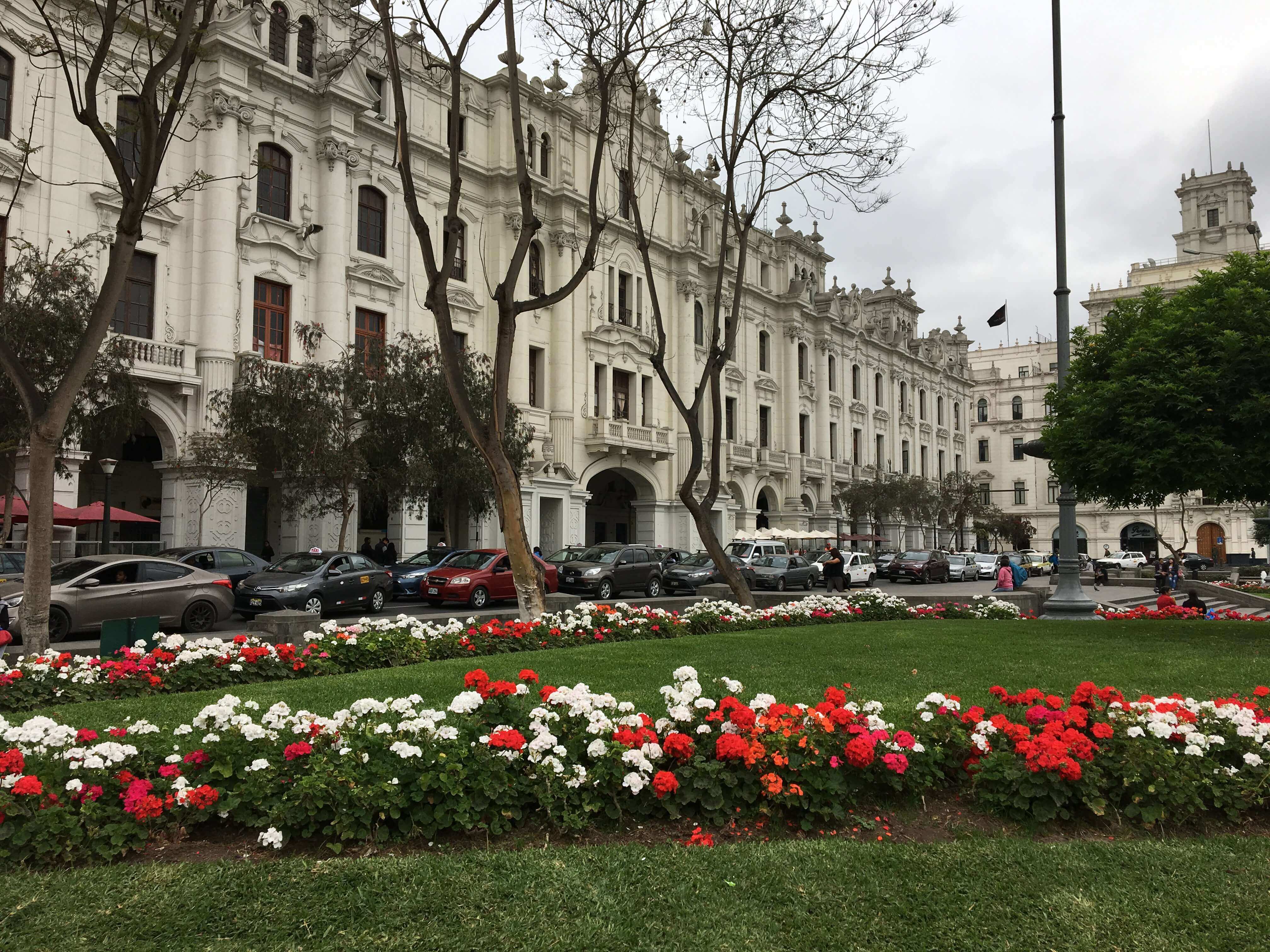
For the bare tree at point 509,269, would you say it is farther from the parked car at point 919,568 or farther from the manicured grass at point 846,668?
the parked car at point 919,568

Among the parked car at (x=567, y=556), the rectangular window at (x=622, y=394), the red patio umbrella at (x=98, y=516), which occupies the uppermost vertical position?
the rectangular window at (x=622, y=394)

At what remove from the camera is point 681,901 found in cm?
412

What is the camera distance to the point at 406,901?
405 centimetres

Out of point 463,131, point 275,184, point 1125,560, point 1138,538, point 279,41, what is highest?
point 279,41

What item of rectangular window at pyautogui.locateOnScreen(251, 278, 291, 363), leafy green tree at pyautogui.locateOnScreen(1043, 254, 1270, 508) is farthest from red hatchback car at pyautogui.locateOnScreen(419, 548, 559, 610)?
leafy green tree at pyautogui.locateOnScreen(1043, 254, 1270, 508)

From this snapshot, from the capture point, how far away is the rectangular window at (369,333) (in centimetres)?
2733

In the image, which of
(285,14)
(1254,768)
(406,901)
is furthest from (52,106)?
(1254,768)

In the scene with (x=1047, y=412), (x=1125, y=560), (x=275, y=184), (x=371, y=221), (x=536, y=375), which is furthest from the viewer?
(x=1047, y=412)

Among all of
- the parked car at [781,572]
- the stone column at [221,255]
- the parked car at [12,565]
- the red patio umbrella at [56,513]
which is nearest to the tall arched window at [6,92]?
→ the stone column at [221,255]

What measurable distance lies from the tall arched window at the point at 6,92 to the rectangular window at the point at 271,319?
7.01 meters

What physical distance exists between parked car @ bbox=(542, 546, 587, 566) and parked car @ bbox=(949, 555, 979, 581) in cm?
2583

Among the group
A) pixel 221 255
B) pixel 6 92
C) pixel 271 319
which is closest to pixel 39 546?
pixel 221 255

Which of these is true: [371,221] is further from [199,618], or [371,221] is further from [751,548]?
[199,618]

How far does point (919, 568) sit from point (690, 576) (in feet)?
60.7
